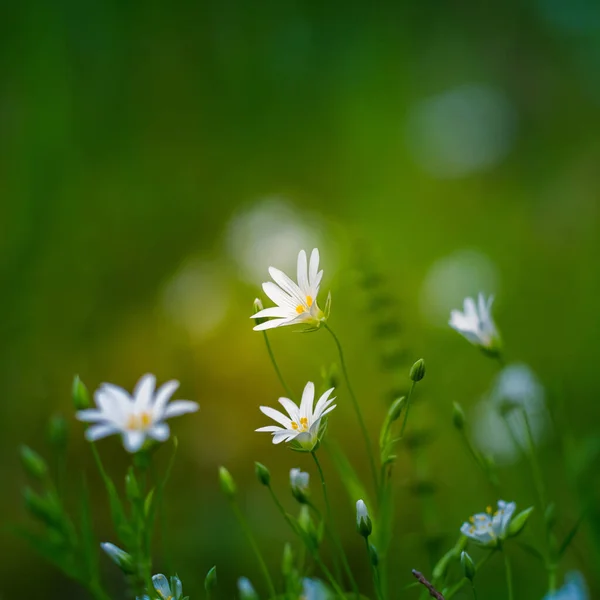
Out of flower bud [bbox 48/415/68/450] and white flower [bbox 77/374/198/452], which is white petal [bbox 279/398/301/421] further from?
flower bud [bbox 48/415/68/450]

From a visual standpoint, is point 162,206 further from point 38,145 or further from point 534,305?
point 534,305

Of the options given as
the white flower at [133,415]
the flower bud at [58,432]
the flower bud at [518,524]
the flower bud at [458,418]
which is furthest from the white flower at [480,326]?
the flower bud at [58,432]

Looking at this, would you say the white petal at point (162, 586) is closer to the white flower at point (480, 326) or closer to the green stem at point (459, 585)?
the green stem at point (459, 585)

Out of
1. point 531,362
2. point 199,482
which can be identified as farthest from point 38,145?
point 531,362

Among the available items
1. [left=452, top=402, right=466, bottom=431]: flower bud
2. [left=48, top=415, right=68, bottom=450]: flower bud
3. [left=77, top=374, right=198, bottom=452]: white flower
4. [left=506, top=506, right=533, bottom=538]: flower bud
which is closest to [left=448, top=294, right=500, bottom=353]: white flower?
[left=452, top=402, right=466, bottom=431]: flower bud

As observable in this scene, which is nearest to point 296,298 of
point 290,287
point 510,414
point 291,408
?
point 290,287

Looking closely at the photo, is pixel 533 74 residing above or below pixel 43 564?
above
